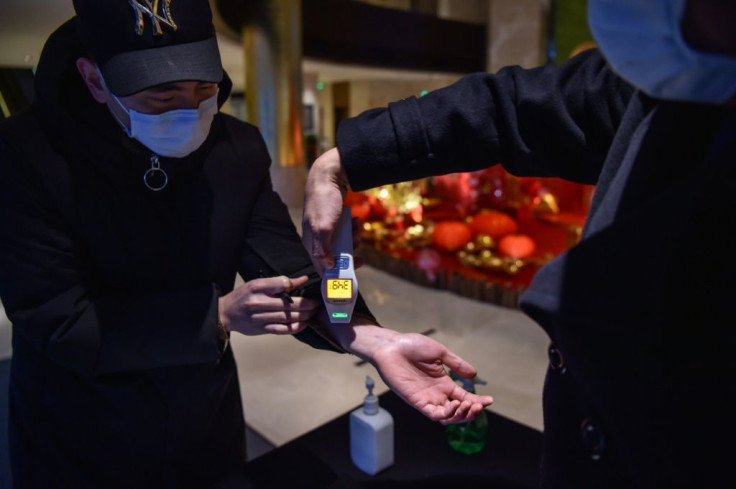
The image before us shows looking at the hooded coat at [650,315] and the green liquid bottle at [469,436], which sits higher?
the hooded coat at [650,315]

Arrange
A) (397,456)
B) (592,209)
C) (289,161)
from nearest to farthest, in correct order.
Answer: (592,209)
(397,456)
(289,161)

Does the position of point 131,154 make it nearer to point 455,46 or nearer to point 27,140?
point 27,140

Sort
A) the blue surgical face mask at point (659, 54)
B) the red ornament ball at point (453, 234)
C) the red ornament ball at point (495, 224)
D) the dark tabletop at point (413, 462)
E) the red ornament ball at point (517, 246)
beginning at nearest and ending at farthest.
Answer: the blue surgical face mask at point (659, 54), the dark tabletop at point (413, 462), the red ornament ball at point (517, 246), the red ornament ball at point (495, 224), the red ornament ball at point (453, 234)

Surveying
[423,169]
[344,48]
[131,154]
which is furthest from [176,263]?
[344,48]

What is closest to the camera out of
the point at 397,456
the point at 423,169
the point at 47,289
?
the point at 423,169

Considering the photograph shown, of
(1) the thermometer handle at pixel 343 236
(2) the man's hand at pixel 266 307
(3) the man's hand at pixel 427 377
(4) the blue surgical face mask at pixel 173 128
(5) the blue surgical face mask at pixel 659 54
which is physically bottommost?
(3) the man's hand at pixel 427 377

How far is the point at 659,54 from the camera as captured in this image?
0.37 metres

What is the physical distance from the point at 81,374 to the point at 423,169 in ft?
2.22

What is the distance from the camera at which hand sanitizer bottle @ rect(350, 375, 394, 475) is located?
3.76ft

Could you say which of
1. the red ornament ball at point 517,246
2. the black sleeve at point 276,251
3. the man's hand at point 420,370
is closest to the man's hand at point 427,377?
the man's hand at point 420,370

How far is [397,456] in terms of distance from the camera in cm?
121

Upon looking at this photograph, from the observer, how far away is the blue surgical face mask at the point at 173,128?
0.86m

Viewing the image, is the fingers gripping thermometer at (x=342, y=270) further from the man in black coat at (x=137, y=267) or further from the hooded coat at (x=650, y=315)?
the hooded coat at (x=650, y=315)

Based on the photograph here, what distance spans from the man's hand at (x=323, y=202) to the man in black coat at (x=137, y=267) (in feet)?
0.51
